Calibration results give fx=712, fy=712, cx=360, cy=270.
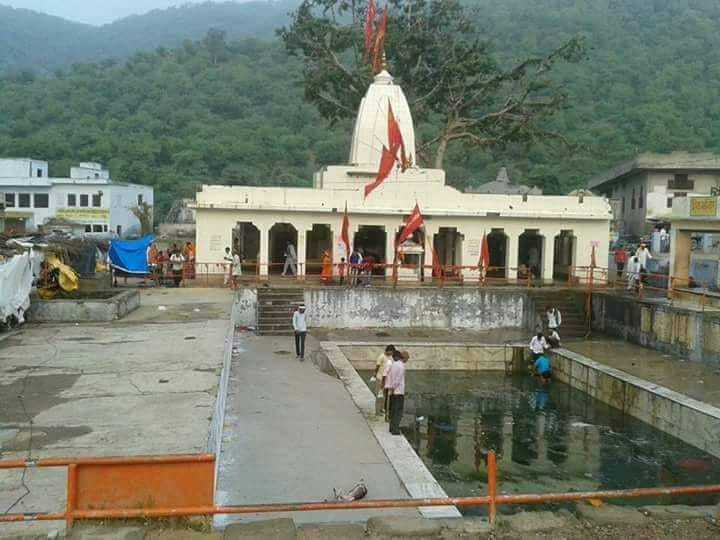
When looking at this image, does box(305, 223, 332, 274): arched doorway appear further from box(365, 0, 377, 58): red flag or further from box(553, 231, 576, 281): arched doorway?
box(553, 231, 576, 281): arched doorway

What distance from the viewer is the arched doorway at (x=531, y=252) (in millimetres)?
26938

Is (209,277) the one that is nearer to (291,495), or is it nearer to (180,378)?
(180,378)

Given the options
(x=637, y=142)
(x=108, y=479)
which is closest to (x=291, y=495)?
(x=108, y=479)

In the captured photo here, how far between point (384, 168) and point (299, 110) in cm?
6018

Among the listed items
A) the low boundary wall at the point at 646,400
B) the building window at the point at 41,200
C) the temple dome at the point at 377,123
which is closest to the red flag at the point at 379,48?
the temple dome at the point at 377,123

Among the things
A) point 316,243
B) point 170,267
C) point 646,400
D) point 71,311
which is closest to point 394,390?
point 646,400

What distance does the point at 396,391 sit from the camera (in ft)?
33.7

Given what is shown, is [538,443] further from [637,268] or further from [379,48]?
[379,48]

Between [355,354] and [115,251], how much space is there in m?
9.24

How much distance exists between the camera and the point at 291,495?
25.0ft

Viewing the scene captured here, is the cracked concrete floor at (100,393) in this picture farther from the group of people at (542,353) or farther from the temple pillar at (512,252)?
the temple pillar at (512,252)

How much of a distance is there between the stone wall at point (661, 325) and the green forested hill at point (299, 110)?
874 inches

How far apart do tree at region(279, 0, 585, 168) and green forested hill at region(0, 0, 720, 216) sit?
647 cm

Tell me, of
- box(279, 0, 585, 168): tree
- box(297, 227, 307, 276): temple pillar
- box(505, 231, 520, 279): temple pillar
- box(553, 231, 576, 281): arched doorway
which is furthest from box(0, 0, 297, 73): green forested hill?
box(505, 231, 520, 279): temple pillar
